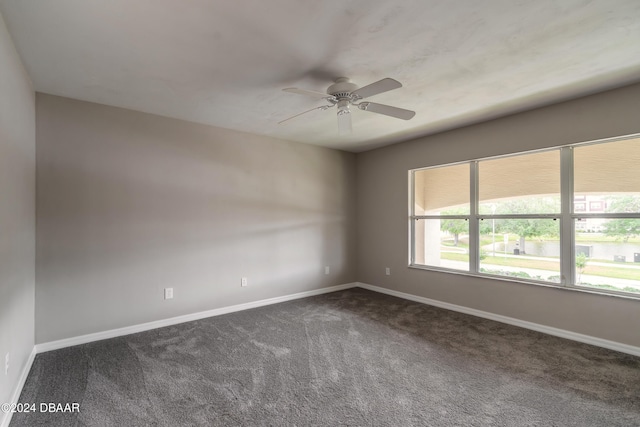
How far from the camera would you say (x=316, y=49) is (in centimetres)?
212

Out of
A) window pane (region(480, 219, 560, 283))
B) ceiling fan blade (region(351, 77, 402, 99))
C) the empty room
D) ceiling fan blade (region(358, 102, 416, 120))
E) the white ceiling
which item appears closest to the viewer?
the white ceiling

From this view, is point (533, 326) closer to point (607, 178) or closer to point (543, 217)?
point (543, 217)

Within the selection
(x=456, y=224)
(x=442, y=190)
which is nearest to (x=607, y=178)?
(x=456, y=224)

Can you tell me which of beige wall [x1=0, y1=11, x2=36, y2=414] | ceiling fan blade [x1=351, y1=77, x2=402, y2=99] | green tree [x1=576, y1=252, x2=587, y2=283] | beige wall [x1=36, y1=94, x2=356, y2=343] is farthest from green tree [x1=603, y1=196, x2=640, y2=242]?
beige wall [x1=0, y1=11, x2=36, y2=414]

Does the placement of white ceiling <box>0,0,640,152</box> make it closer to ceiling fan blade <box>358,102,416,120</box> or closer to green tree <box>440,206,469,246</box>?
ceiling fan blade <box>358,102,416,120</box>

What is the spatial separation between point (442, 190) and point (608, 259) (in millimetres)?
1941

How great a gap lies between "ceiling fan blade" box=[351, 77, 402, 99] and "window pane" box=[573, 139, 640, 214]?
243 centimetres

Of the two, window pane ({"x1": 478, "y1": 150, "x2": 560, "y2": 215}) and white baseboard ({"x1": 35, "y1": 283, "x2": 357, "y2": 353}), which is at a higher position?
window pane ({"x1": 478, "y1": 150, "x2": 560, "y2": 215})

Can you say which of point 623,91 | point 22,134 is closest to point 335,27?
A: point 22,134

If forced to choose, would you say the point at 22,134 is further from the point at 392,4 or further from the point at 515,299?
the point at 515,299

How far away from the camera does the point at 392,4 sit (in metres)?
1.69

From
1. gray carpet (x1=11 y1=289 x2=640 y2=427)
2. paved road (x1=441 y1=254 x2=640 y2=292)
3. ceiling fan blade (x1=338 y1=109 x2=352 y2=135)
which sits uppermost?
ceiling fan blade (x1=338 y1=109 x2=352 y2=135)

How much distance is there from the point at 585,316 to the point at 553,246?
2.44 feet

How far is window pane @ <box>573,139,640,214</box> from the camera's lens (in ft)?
9.30
